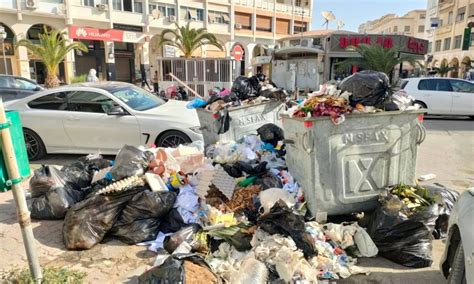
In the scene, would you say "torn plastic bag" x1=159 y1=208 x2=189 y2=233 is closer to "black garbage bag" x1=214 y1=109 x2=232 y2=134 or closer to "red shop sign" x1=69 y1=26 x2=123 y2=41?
"black garbage bag" x1=214 y1=109 x2=232 y2=134

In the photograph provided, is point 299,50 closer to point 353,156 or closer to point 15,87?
point 15,87

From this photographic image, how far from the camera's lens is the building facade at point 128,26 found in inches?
990

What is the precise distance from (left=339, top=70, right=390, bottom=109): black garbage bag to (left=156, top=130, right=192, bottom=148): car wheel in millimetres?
3266

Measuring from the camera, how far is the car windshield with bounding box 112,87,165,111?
21.0 feet

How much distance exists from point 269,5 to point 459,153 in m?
36.0

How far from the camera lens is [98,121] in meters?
6.23

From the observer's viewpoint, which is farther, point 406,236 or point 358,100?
point 358,100

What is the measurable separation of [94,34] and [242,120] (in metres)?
26.6

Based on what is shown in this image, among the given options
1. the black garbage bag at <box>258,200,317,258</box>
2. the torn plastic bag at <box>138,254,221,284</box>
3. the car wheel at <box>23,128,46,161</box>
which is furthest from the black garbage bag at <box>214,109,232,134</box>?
the car wheel at <box>23,128,46,161</box>

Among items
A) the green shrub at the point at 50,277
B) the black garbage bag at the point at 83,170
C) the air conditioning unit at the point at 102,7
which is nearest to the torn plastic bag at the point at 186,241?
the green shrub at the point at 50,277

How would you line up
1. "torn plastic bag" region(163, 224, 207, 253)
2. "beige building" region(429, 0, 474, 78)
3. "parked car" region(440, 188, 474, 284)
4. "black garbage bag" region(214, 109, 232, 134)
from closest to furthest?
"parked car" region(440, 188, 474, 284) → "torn plastic bag" region(163, 224, 207, 253) → "black garbage bag" region(214, 109, 232, 134) → "beige building" region(429, 0, 474, 78)

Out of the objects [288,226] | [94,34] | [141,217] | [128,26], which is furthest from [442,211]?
[128,26]

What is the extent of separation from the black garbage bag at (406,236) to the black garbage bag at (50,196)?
335 centimetres

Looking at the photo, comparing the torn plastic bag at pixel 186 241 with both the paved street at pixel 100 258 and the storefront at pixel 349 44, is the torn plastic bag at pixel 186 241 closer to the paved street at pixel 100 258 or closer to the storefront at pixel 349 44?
the paved street at pixel 100 258
